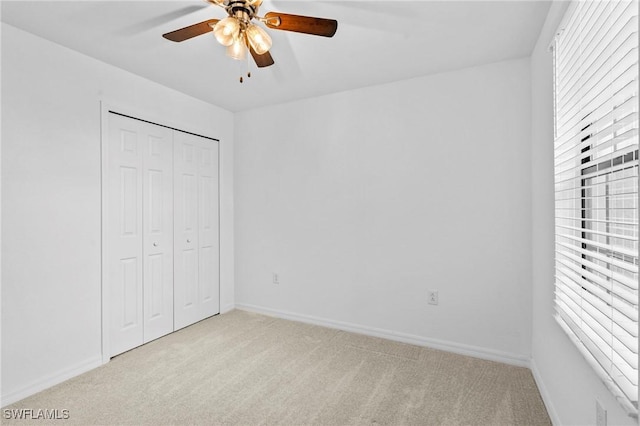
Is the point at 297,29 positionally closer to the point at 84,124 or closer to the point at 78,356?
the point at 84,124

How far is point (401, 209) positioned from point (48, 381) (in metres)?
3.01

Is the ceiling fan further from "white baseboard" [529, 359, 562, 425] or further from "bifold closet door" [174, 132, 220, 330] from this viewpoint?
"white baseboard" [529, 359, 562, 425]

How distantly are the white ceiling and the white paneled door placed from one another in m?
0.64

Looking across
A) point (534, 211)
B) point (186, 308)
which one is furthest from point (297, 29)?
point (186, 308)

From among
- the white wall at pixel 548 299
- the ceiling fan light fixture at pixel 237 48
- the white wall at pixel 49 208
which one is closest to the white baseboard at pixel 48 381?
the white wall at pixel 49 208

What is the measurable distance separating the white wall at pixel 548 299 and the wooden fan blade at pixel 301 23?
123cm

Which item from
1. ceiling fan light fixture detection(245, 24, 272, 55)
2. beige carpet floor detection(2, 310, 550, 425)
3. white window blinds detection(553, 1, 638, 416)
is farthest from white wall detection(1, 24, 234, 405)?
white window blinds detection(553, 1, 638, 416)

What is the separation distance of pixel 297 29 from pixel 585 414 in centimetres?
223

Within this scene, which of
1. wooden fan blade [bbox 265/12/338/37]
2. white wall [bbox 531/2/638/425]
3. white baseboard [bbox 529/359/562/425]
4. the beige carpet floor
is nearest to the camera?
white wall [bbox 531/2/638/425]

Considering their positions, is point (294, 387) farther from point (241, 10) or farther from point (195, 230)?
point (241, 10)

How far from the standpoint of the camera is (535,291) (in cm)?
248

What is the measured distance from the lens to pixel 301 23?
65.1 inches

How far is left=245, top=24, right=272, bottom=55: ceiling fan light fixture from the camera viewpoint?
1.75 meters

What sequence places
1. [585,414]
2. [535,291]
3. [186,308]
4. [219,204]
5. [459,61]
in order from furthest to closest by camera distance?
[219,204]
[186,308]
[459,61]
[535,291]
[585,414]
